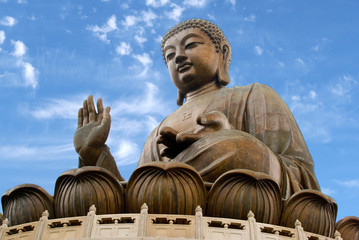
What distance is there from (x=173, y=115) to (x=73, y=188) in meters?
3.86

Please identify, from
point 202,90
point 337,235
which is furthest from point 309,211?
point 202,90

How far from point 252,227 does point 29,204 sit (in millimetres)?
2480

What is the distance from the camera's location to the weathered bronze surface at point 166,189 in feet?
21.2

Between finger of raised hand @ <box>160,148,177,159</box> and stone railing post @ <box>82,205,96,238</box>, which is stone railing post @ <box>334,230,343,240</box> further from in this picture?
stone railing post @ <box>82,205,96,238</box>

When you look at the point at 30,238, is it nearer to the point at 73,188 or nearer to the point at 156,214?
the point at 73,188

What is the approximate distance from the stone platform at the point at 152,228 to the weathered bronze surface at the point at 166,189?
9.6 inches

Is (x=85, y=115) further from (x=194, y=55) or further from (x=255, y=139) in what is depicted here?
(x=194, y=55)

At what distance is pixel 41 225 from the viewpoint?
631 centimetres

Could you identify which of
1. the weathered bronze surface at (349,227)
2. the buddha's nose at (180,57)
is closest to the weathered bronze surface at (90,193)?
the weathered bronze surface at (349,227)

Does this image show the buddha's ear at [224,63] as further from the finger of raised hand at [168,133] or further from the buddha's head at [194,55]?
the finger of raised hand at [168,133]

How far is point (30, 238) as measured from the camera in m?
6.32

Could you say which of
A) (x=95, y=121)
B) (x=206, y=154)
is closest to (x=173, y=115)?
(x=95, y=121)

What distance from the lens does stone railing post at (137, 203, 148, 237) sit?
5991 millimetres

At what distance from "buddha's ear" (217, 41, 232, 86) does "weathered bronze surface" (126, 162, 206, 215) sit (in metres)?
4.64
